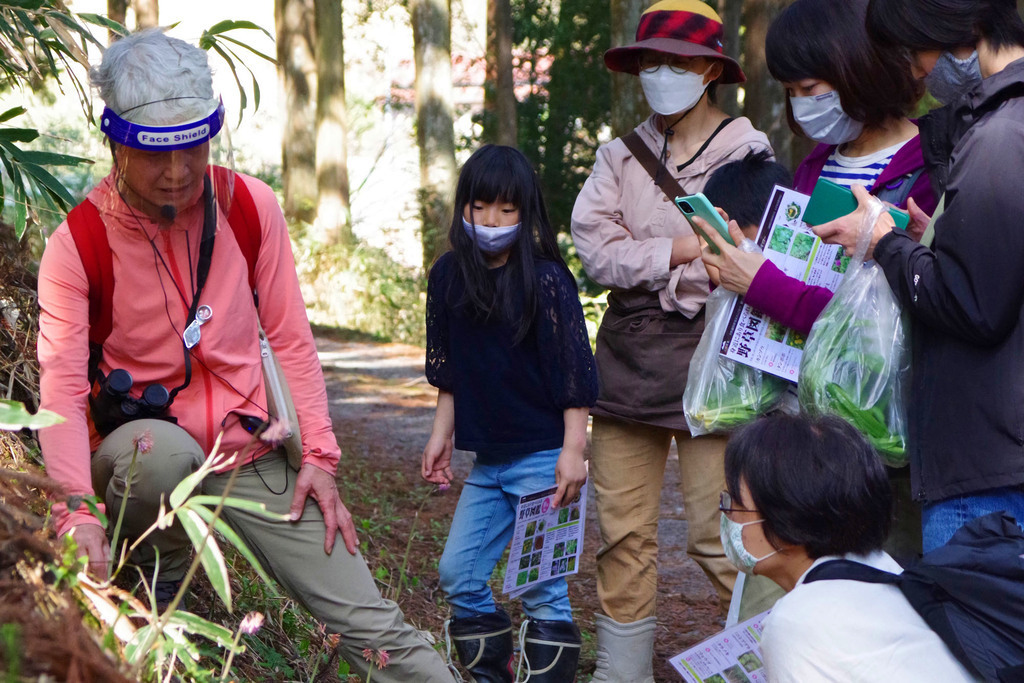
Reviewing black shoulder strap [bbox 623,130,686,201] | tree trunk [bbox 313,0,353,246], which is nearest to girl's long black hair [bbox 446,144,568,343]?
black shoulder strap [bbox 623,130,686,201]

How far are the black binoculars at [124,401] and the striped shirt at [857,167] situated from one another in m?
2.12

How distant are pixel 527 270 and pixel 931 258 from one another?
1359 mm

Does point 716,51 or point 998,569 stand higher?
point 716,51

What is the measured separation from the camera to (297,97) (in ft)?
61.3

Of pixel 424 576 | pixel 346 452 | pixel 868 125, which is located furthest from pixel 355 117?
pixel 868 125

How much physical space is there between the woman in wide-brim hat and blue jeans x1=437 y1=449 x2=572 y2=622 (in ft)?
0.86

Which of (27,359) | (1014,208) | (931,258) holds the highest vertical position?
(1014,208)

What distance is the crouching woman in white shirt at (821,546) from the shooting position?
7.01 ft

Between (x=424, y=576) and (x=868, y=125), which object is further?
(x=424, y=576)

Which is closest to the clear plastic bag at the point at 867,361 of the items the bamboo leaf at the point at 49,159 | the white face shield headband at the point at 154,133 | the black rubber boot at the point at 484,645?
the black rubber boot at the point at 484,645

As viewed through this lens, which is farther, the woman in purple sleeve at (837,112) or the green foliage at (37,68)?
the green foliage at (37,68)

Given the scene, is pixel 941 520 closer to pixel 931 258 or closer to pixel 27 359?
pixel 931 258

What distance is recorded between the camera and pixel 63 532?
246 centimetres

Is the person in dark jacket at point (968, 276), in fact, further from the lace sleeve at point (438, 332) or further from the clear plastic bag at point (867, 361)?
the lace sleeve at point (438, 332)
